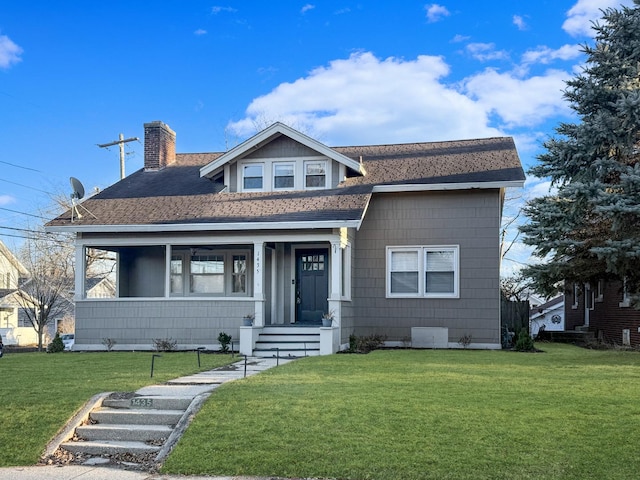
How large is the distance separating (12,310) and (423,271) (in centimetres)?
3302

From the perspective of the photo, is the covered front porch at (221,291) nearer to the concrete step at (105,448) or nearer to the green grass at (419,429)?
the green grass at (419,429)

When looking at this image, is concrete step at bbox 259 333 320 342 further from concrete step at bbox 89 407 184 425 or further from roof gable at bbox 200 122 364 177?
concrete step at bbox 89 407 184 425

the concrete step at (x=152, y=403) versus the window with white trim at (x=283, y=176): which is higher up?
the window with white trim at (x=283, y=176)

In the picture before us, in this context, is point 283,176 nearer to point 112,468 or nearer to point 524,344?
point 524,344

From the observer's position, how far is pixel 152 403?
8.84 m

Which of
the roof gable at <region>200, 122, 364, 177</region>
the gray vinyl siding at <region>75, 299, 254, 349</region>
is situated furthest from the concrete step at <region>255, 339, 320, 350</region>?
the roof gable at <region>200, 122, 364, 177</region>

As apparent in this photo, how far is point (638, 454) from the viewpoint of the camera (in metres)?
6.45

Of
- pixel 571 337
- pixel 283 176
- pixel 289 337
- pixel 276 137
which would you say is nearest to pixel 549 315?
pixel 571 337

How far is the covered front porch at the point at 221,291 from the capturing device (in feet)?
52.2

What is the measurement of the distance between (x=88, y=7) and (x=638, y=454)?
1841cm

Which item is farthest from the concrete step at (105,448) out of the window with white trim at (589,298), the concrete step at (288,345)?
the window with white trim at (589,298)

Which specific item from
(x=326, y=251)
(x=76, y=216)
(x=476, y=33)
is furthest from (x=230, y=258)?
(x=476, y=33)

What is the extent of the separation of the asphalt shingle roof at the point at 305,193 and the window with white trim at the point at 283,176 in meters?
0.39

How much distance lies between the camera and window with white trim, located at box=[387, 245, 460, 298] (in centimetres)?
1730
